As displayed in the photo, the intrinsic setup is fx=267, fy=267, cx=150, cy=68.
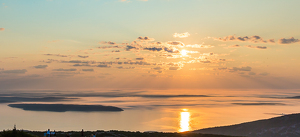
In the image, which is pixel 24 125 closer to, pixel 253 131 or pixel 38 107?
pixel 38 107

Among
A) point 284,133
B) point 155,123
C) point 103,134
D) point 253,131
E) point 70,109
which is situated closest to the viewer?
point 103,134

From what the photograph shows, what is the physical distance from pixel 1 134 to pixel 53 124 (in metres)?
47.1

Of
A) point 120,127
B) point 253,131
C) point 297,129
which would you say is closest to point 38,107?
point 120,127

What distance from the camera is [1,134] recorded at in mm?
25938

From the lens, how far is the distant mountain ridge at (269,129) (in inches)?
1877

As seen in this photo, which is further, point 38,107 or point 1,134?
point 38,107

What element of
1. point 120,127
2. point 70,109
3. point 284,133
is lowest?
point 284,133

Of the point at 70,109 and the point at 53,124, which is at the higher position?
the point at 70,109

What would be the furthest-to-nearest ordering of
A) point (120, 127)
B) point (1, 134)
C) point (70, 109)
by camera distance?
point (70, 109)
point (120, 127)
point (1, 134)

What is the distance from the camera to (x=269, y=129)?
50188 millimetres

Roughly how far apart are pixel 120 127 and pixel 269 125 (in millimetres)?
35102

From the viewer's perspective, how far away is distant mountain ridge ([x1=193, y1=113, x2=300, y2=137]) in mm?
47688

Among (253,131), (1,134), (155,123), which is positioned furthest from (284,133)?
(1,134)

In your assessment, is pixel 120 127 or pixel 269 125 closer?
pixel 269 125
